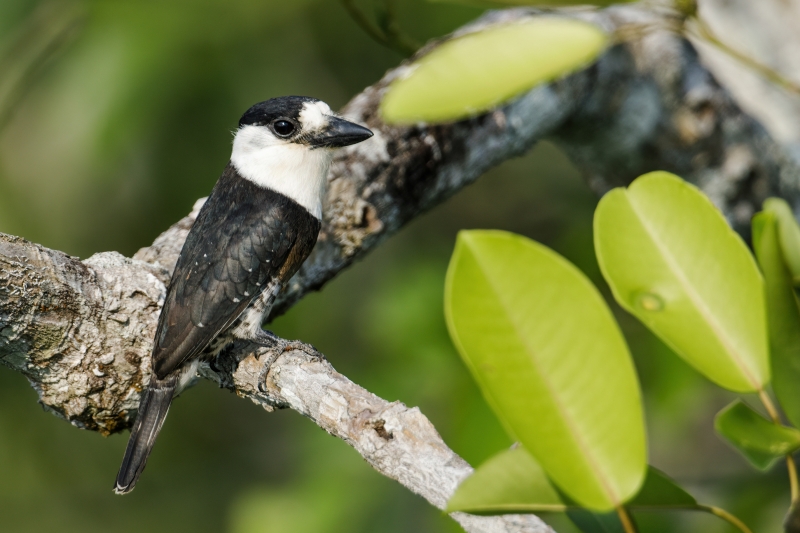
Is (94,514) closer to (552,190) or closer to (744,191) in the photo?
(552,190)

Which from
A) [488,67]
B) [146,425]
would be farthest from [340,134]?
[488,67]

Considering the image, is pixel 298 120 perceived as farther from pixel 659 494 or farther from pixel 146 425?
pixel 659 494

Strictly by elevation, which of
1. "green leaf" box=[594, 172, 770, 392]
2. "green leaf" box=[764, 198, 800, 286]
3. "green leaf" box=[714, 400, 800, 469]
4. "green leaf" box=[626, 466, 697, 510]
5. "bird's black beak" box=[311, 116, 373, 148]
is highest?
A: "green leaf" box=[594, 172, 770, 392]

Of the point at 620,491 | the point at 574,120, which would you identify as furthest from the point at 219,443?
the point at 620,491

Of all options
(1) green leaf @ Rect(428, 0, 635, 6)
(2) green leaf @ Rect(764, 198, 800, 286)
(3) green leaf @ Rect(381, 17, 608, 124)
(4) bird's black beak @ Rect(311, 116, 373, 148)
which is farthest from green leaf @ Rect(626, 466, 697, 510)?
(4) bird's black beak @ Rect(311, 116, 373, 148)

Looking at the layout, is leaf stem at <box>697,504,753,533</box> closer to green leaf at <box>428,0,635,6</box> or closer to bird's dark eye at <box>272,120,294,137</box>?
green leaf at <box>428,0,635,6</box>
